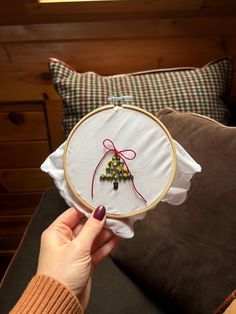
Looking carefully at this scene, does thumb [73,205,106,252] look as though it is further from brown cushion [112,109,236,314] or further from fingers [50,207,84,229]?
brown cushion [112,109,236,314]

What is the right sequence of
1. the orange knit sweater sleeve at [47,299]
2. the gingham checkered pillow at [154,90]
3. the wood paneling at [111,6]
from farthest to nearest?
the wood paneling at [111,6] → the gingham checkered pillow at [154,90] → the orange knit sweater sleeve at [47,299]

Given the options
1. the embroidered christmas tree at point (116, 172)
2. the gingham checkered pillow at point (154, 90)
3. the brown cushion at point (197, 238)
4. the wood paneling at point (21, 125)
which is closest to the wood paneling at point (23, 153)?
the wood paneling at point (21, 125)

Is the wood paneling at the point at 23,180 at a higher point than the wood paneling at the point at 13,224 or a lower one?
higher

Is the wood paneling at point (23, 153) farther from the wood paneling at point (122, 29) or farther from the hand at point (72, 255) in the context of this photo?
the hand at point (72, 255)

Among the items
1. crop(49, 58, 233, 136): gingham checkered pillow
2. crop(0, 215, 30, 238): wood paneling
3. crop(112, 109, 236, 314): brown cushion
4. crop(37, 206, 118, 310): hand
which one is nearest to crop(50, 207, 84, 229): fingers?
crop(37, 206, 118, 310): hand

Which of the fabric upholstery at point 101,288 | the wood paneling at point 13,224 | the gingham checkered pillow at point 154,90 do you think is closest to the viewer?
the fabric upholstery at point 101,288

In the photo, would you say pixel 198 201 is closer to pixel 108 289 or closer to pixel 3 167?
pixel 108 289

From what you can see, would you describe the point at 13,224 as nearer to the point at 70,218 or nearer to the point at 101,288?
the point at 101,288
